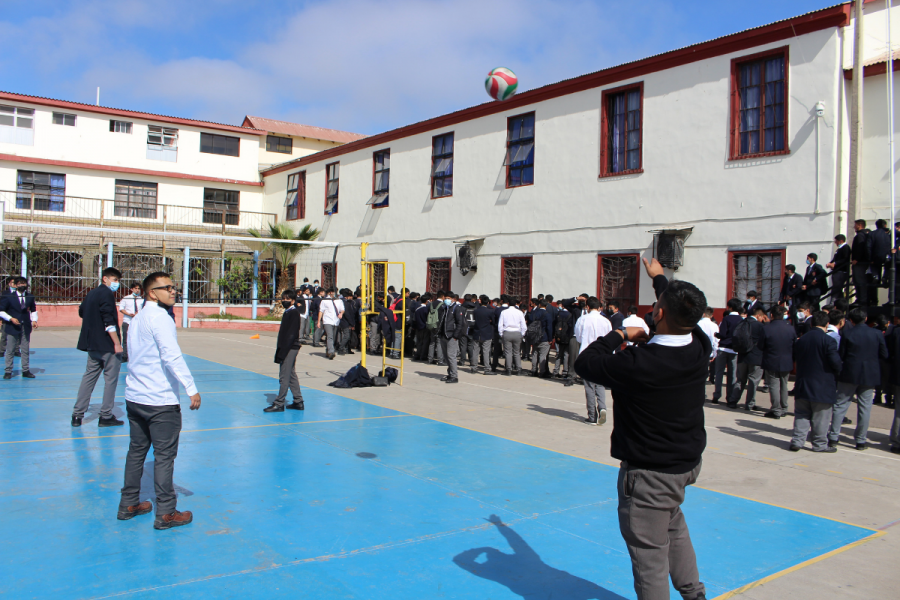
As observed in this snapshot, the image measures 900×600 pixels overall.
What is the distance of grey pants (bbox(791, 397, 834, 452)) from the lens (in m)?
8.27

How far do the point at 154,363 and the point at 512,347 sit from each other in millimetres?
10496

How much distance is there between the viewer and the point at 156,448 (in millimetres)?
5094

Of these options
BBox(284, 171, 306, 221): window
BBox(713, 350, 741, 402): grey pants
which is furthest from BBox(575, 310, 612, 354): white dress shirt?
BBox(284, 171, 306, 221): window

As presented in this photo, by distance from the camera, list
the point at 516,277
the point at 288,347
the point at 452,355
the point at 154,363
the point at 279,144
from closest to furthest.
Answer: the point at 154,363, the point at 288,347, the point at 452,355, the point at 516,277, the point at 279,144

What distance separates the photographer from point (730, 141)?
14.1m

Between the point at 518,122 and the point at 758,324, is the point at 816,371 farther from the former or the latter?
the point at 518,122

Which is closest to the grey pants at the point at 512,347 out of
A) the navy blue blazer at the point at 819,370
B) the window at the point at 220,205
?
the navy blue blazer at the point at 819,370

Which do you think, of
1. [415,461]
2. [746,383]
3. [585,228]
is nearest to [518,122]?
[585,228]

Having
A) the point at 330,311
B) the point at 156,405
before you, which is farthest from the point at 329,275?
the point at 156,405

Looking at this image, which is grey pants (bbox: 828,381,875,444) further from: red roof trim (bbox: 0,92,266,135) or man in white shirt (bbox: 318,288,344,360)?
red roof trim (bbox: 0,92,266,135)

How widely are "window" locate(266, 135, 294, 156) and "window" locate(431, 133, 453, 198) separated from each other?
49.8ft

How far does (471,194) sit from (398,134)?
184 inches

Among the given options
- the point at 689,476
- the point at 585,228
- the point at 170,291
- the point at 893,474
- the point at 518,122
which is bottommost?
the point at 893,474

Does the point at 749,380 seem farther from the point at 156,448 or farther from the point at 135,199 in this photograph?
the point at 135,199
